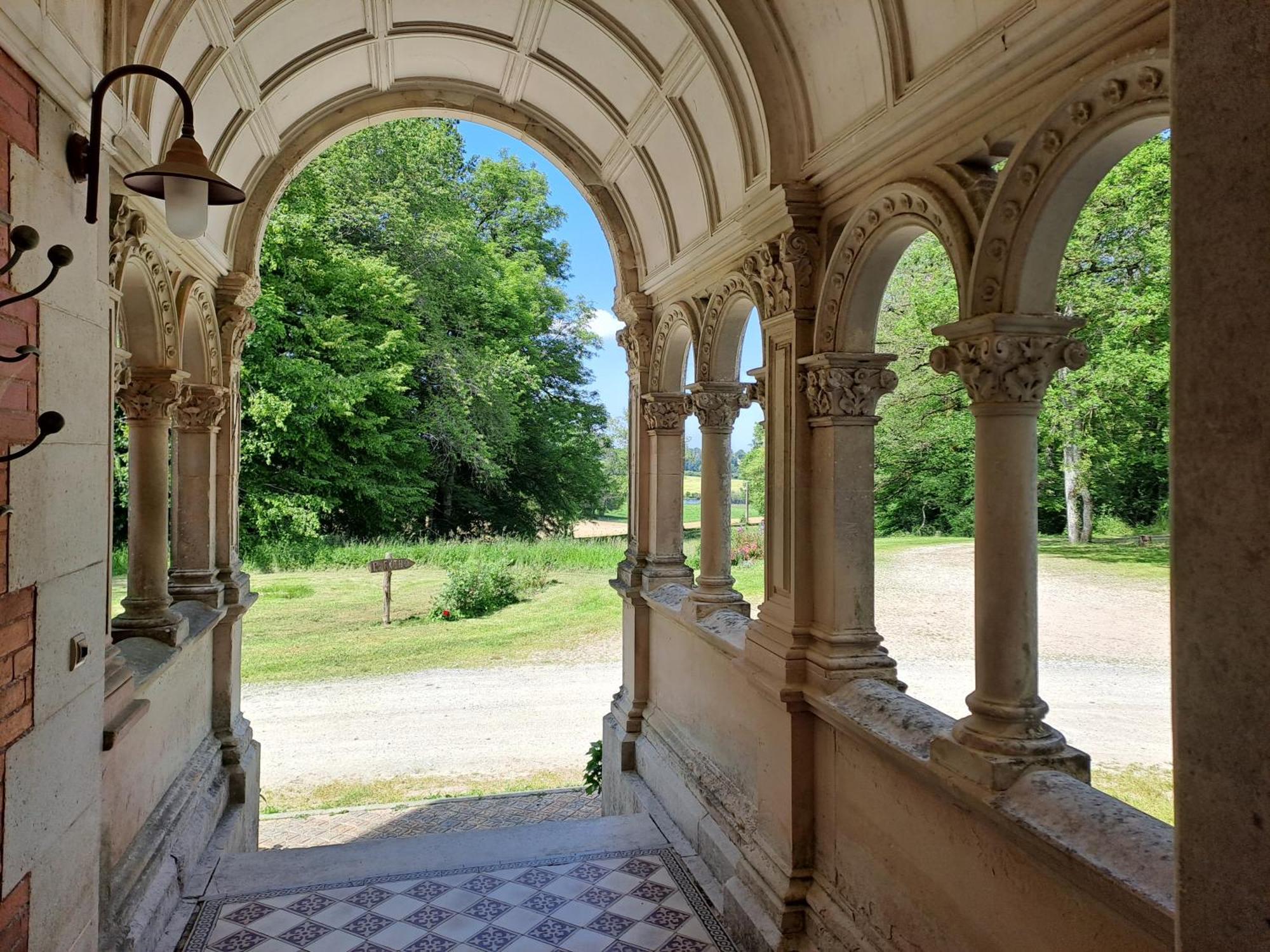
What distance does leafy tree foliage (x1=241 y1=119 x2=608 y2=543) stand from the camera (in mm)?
18469

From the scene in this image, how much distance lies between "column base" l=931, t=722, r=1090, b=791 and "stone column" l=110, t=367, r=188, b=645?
171 inches

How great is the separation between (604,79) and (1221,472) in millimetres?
5617

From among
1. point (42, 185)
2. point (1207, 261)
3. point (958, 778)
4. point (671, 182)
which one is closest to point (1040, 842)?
point (958, 778)

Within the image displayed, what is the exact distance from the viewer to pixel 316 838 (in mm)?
6305

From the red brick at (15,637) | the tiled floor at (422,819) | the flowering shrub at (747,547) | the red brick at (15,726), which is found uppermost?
the red brick at (15,637)

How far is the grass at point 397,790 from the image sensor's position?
23.1 ft

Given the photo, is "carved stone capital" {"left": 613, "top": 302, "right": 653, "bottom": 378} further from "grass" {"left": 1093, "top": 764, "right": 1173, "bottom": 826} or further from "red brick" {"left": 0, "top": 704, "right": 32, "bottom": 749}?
"red brick" {"left": 0, "top": 704, "right": 32, "bottom": 749}

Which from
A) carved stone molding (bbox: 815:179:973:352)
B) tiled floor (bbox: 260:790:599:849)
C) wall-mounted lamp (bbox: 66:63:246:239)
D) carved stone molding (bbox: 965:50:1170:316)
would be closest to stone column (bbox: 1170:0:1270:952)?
carved stone molding (bbox: 965:50:1170:316)

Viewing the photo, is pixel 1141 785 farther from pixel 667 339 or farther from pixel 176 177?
pixel 176 177

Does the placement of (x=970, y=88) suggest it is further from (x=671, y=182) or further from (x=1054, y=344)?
(x=671, y=182)

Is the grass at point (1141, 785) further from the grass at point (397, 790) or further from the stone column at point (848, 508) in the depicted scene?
the grass at point (397, 790)

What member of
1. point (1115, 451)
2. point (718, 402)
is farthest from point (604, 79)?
point (1115, 451)

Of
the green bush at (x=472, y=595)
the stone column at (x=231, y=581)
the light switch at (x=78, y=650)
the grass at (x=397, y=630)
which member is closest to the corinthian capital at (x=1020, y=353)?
the light switch at (x=78, y=650)

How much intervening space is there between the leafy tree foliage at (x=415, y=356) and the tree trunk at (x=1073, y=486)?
12973 mm
